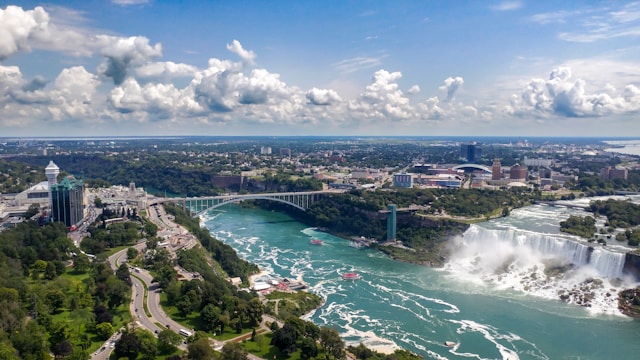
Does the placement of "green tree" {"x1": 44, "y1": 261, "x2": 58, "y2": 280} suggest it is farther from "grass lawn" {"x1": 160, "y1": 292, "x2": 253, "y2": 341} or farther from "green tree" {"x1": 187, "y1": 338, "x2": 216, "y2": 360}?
"green tree" {"x1": 187, "y1": 338, "x2": 216, "y2": 360}

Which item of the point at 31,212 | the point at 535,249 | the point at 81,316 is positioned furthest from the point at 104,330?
the point at 535,249

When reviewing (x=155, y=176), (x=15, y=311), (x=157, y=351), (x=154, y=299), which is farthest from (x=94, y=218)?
(x=155, y=176)

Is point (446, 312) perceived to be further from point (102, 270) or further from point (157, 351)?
point (102, 270)

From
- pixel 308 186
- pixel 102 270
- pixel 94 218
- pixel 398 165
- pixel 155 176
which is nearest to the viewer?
pixel 102 270

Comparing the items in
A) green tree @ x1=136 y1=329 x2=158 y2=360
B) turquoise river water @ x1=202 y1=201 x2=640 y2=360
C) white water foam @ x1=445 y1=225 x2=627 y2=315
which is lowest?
turquoise river water @ x1=202 y1=201 x2=640 y2=360

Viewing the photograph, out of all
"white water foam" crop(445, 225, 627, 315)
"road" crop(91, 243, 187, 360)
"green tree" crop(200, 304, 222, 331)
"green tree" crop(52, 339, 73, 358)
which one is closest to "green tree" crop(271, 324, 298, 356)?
"green tree" crop(200, 304, 222, 331)

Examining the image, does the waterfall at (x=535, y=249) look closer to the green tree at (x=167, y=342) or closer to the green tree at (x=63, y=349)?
the green tree at (x=167, y=342)
